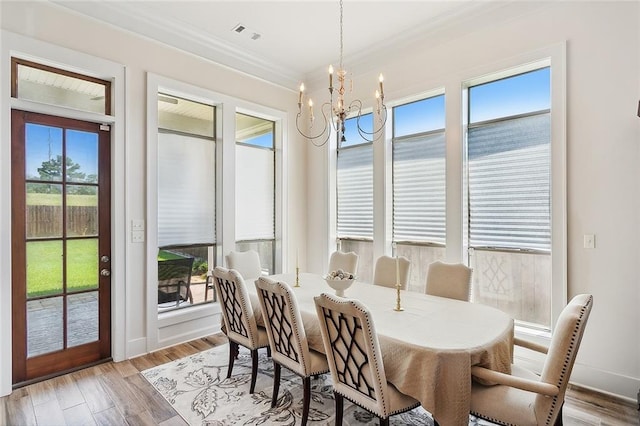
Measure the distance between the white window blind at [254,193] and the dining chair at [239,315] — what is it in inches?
69.3

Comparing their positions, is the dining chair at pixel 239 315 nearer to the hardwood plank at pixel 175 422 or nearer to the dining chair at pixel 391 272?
the hardwood plank at pixel 175 422

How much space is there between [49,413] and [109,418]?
0.48 metres

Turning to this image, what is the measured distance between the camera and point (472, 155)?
3566mm

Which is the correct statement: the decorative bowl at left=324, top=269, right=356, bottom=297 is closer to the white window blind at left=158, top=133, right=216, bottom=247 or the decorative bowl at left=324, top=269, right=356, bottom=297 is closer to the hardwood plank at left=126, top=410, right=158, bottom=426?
the hardwood plank at left=126, top=410, right=158, bottom=426

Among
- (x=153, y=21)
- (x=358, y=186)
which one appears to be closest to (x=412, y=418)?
(x=358, y=186)

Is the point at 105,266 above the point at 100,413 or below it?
above

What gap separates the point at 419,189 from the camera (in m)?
4.03

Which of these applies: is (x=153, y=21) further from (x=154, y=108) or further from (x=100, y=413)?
(x=100, y=413)

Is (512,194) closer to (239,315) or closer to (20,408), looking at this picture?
(239,315)

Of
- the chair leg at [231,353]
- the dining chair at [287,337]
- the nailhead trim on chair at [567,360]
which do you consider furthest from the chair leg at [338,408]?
the chair leg at [231,353]

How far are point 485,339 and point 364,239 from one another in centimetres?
281

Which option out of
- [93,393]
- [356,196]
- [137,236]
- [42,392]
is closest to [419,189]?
[356,196]

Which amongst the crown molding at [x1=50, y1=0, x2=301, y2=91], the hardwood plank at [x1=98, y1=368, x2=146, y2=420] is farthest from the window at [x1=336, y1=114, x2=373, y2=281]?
the hardwood plank at [x1=98, y1=368, x2=146, y2=420]

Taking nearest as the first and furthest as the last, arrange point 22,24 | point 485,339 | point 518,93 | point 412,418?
point 485,339 → point 412,418 → point 22,24 → point 518,93
